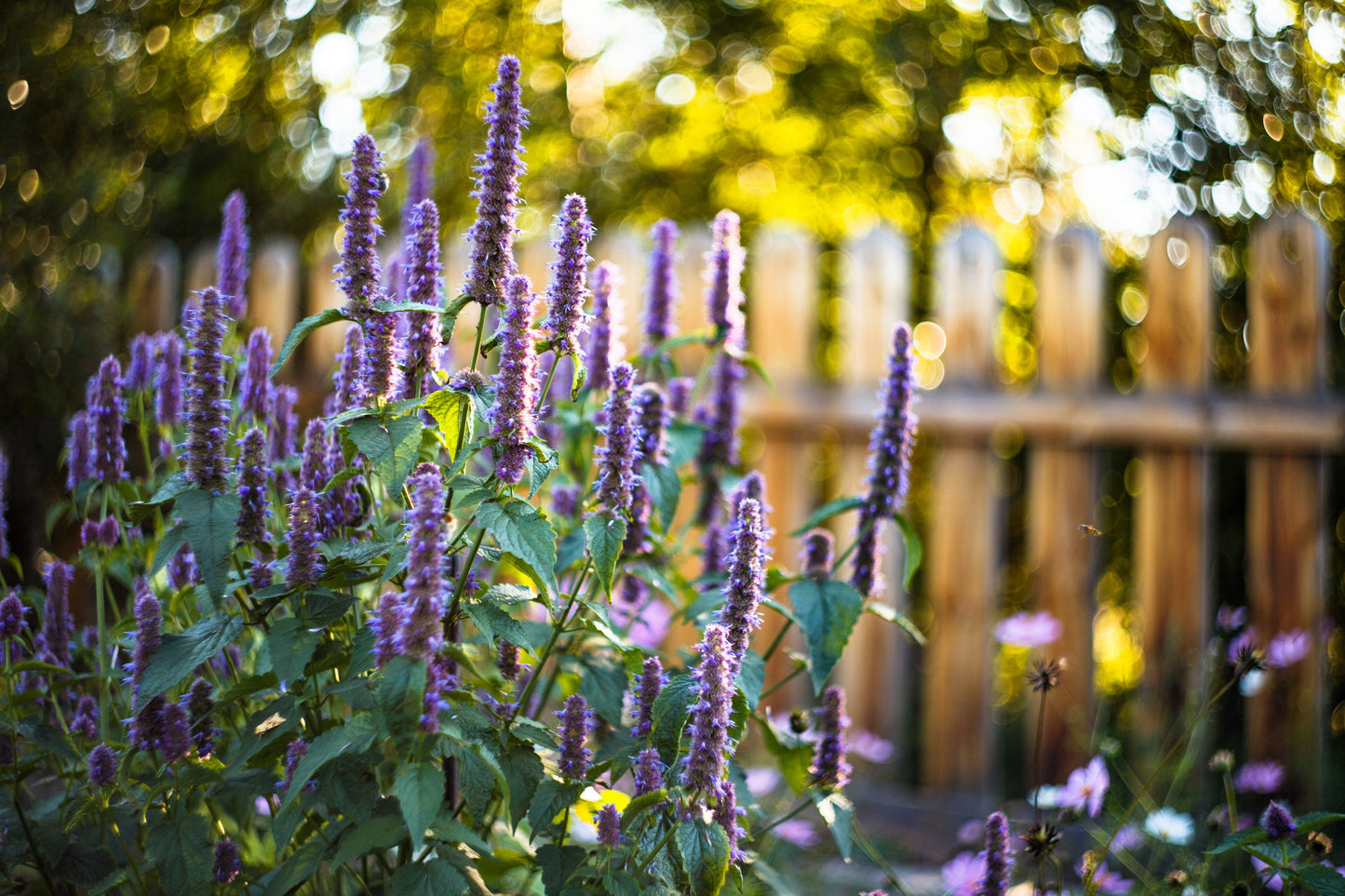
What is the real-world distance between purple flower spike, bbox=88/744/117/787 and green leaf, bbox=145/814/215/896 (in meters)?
0.11

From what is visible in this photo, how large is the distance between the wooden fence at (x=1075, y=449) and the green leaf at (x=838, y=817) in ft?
7.82

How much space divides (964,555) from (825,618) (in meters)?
2.47

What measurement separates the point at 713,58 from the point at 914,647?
3.86 meters

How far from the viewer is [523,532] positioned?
3.64ft

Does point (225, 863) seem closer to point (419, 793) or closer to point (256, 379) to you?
point (419, 793)

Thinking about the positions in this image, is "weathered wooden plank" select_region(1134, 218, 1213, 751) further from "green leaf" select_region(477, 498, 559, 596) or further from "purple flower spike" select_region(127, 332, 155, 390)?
"purple flower spike" select_region(127, 332, 155, 390)

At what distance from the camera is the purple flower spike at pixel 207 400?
3.93 feet

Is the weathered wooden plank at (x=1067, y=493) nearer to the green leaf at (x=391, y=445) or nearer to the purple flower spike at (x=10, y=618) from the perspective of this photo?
the green leaf at (x=391, y=445)

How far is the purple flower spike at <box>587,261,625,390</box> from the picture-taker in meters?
1.67

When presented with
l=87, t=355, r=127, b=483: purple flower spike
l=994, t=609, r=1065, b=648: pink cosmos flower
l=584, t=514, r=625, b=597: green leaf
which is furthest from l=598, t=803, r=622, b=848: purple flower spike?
l=994, t=609, r=1065, b=648: pink cosmos flower

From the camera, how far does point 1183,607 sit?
3.64 m

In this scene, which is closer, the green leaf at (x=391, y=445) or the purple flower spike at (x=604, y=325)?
the green leaf at (x=391, y=445)

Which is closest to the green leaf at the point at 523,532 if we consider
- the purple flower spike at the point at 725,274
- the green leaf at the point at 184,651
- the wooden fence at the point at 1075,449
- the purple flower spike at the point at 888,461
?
the green leaf at the point at 184,651

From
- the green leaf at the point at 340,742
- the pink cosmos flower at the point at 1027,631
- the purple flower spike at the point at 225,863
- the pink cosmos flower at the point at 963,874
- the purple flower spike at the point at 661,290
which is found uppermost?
the purple flower spike at the point at 661,290
